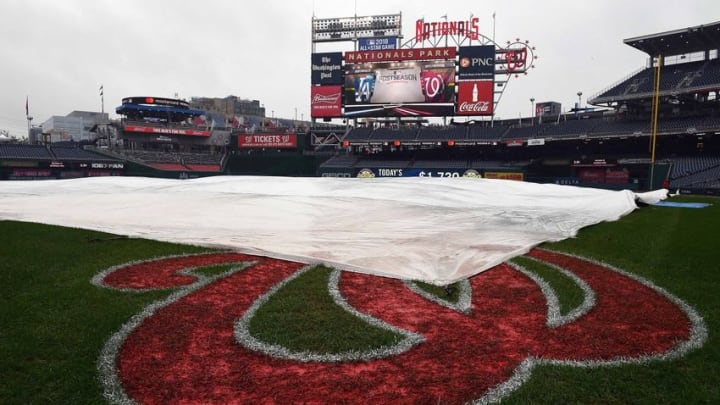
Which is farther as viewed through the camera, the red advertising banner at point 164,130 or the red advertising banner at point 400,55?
the red advertising banner at point 164,130

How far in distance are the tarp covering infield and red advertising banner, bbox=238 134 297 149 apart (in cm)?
3287

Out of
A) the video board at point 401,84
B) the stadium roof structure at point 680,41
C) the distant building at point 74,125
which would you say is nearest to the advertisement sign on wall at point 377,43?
the video board at point 401,84

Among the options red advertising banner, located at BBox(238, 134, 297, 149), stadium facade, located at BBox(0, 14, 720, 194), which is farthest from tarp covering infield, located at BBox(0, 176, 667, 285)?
red advertising banner, located at BBox(238, 134, 297, 149)

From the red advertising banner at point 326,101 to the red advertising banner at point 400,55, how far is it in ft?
10.1

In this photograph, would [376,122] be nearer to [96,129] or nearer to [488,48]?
[488,48]

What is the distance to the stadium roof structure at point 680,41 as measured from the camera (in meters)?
30.5

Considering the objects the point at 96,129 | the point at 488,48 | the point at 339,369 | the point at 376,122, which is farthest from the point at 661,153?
the point at 96,129

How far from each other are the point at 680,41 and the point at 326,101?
29.4 metres

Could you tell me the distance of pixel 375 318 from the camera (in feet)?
12.3

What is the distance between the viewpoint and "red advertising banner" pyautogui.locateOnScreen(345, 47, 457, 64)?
37.3m

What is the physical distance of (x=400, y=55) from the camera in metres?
38.0

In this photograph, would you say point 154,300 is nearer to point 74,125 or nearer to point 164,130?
point 164,130

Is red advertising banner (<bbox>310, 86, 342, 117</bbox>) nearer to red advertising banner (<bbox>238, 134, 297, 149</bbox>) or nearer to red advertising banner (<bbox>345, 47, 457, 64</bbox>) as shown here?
red advertising banner (<bbox>345, 47, 457, 64</bbox>)

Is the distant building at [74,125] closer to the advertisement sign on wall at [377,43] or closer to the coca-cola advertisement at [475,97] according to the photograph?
the advertisement sign on wall at [377,43]
